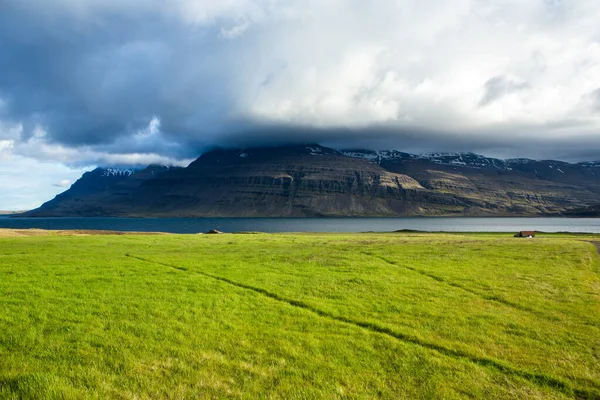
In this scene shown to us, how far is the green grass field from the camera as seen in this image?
11648 mm

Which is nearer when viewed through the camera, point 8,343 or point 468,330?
point 8,343

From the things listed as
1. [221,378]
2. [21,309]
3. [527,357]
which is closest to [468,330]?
[527,357]

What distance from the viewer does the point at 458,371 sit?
503 inches

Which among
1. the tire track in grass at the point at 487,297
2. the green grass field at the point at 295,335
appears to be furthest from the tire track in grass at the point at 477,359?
the tire track in grass at the point at 487,297

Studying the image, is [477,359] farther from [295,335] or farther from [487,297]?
[487,297]

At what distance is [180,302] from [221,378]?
31.9ft

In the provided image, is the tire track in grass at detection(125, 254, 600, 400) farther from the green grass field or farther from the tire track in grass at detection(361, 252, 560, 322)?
→ the tire track in grass at detection(361, 252, 560, 322)

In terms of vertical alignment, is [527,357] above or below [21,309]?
below

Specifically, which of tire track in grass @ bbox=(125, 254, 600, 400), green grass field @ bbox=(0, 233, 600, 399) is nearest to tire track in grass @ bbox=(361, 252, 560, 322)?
green grass field @ bbox=(0, 233, 600, 399)

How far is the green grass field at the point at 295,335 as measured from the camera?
459 inches

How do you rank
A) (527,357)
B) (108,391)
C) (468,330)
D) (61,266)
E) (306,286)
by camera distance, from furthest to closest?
(61,266), (306,286), (468,330), (527,357), (108,391)

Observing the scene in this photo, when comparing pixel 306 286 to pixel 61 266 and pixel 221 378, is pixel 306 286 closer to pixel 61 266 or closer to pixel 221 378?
pixel 221 378

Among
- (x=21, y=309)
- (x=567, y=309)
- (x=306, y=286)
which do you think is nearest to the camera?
(x=21, y=309)

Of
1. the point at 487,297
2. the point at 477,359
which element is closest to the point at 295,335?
the point at 477,359
